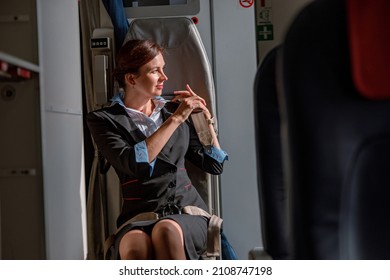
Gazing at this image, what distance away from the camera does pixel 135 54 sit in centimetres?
214

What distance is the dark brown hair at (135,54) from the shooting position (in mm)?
2133

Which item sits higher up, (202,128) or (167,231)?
(202,128)

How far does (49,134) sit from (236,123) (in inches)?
40.5

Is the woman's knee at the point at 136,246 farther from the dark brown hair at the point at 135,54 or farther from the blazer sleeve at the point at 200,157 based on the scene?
the dark brown hair at the point at 135,54

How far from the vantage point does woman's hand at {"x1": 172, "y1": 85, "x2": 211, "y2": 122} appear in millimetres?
2074

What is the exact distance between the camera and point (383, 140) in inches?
34.2

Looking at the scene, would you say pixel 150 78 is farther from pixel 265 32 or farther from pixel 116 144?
pixel 265 32

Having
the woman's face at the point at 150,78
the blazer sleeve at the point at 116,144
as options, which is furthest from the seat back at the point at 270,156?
the woman's face at the point at 150,78

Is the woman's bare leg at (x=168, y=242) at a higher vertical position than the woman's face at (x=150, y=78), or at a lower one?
lower

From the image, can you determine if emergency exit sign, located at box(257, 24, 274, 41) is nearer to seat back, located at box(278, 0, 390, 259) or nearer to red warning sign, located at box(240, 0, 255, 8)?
red warning sign, located at box(240, 0, 255, 8)

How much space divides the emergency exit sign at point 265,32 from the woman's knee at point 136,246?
112 cm

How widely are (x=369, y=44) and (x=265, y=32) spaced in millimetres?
1679

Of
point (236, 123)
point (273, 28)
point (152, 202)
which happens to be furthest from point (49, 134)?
point (273, 28)

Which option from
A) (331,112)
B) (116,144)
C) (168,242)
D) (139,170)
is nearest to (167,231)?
(168,242)
